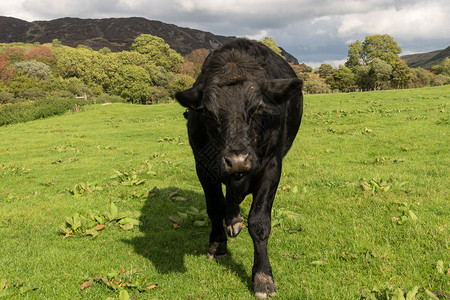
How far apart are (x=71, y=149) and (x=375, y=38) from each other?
106 m

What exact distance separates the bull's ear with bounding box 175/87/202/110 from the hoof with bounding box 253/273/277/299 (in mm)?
2503

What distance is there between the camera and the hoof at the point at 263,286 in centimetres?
400

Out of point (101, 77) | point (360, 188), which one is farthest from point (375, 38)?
point (360, 188)

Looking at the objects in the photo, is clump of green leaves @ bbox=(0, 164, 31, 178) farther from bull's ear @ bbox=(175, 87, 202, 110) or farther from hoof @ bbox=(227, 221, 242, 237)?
bull's ear @ bbox=(175, 87, 202, 110)

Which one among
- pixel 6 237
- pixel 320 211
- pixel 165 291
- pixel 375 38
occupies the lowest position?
pixel 6 237

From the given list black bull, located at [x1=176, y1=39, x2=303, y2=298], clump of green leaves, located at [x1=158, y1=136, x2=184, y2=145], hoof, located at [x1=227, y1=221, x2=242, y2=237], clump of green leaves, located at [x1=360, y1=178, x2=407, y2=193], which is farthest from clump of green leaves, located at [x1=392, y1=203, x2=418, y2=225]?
clump of green leaves, located at [x1=158, y1=136, x2=184, y2=145]

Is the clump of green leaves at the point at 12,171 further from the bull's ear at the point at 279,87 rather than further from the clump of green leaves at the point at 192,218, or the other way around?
the bull's ear at the point at 279,87

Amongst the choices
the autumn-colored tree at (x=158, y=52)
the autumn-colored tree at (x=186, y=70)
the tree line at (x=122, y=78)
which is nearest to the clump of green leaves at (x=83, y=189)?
the tree line at (x=122, y=78)

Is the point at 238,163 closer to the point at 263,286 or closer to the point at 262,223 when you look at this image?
the point at 262,223

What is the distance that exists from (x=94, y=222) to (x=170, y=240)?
77.4 inches

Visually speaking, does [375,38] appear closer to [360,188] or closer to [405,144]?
[405,144]

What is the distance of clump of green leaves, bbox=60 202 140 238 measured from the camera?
6.31 m

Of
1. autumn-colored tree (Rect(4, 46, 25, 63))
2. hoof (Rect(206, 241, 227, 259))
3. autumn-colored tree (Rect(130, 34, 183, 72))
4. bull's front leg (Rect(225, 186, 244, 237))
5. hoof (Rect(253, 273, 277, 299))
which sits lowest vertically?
hoof (Rect(206, 241, 227, 259))

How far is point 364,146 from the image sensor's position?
13.4 metres
